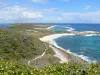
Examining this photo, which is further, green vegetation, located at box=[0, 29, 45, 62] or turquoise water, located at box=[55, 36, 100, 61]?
turquoise water, located at box=[55, 36, 100, 61]

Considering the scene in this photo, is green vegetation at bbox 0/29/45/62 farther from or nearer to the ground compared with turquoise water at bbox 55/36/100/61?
farther from the ground

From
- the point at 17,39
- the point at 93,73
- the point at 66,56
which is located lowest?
the point at 66,56

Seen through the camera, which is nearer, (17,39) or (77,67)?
(77,67)

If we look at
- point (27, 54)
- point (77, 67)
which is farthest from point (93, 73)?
point (27, 54)

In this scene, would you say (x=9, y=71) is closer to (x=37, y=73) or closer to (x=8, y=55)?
(x=37, y=73)

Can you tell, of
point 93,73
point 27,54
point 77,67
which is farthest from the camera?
point 27,54

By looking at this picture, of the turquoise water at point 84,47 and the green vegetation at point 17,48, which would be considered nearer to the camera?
the green vegetation at point 17,48

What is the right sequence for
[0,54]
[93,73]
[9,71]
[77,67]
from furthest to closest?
[0,54] < [77,67] < [93,73] < [9,71]

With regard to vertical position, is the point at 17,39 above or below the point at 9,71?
below

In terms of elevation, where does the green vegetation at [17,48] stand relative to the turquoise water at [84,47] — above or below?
above

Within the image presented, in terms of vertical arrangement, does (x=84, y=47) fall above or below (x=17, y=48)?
below

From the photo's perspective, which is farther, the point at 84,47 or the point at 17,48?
the point at 84,47
